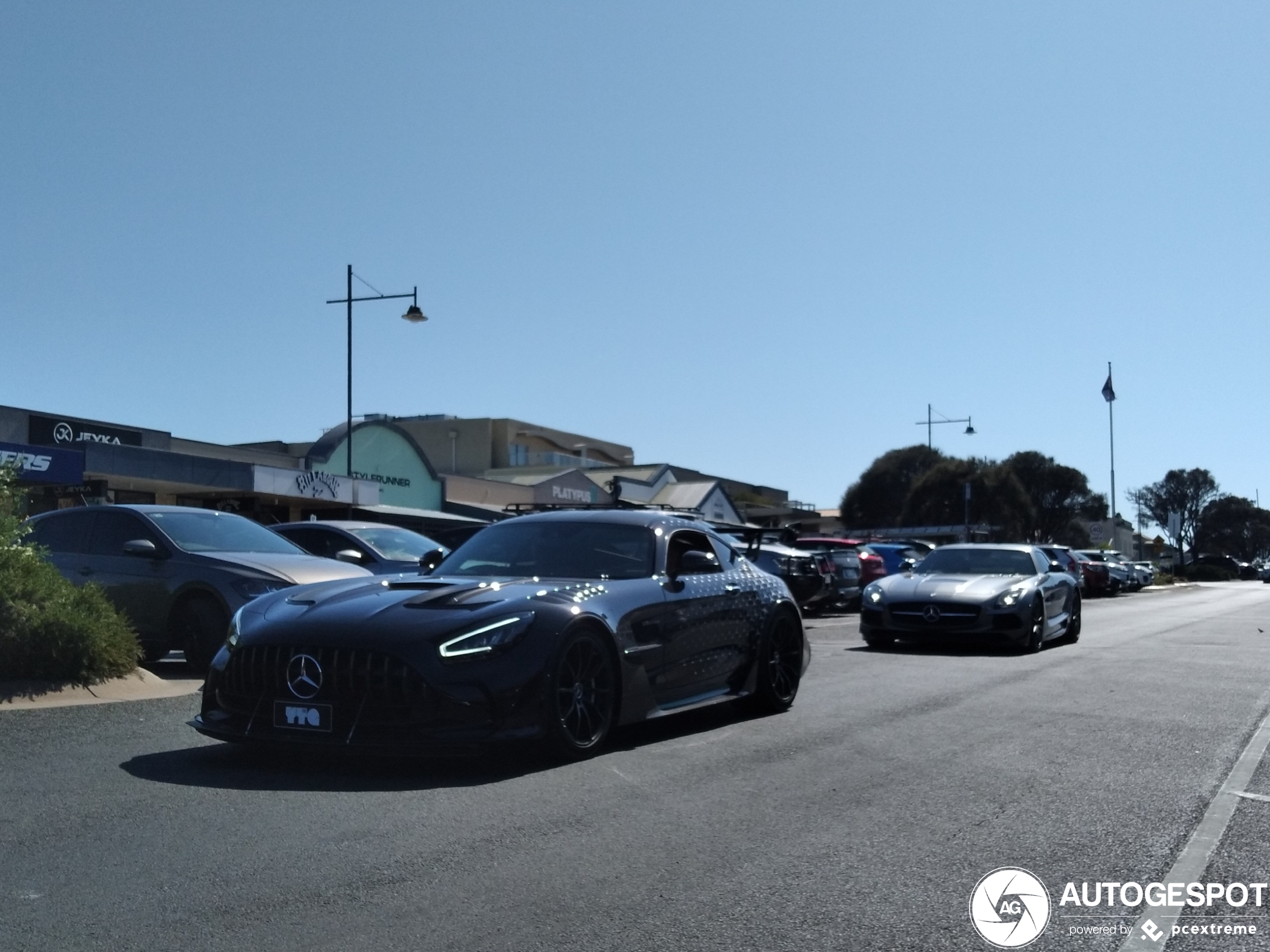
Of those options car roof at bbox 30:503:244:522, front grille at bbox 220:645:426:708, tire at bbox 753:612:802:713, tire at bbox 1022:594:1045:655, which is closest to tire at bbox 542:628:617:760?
front grille at bbox 220:645:426:708

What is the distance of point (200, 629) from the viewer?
34.8 ft

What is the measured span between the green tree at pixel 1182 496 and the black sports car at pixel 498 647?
390 feet

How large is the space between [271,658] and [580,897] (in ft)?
8.65

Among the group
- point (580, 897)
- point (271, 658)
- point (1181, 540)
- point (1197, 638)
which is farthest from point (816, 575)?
point (1181, 540)

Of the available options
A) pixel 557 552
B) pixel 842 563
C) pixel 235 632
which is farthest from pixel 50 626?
pixel 842 563

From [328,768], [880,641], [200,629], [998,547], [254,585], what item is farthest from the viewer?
[998,547]

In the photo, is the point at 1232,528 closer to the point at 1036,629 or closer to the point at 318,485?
the point at 318,485

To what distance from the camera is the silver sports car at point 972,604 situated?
1462 centimetres

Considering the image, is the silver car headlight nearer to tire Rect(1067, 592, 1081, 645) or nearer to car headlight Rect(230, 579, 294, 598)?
tire Rect(1067, 592, 1081, 645)

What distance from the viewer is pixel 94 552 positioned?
1134cm

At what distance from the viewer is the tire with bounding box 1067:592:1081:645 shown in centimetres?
1700

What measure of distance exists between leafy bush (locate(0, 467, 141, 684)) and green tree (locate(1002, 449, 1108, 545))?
78345 mm

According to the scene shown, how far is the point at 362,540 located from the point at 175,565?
343 cm

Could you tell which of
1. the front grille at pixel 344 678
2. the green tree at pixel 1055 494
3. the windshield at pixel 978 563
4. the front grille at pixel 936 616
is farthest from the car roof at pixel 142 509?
the green tree at pixel 1055 494
